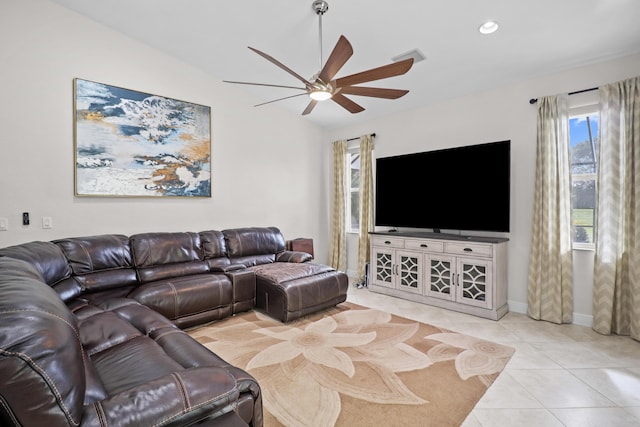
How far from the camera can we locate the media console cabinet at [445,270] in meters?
3.51

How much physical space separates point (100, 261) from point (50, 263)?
53cm

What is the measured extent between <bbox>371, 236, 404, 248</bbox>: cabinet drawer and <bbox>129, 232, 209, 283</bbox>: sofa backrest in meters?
2.41

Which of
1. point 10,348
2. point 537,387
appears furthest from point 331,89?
point 537,387

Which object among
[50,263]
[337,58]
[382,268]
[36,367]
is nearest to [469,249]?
[382,268]

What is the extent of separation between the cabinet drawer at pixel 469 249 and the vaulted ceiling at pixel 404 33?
204 cm

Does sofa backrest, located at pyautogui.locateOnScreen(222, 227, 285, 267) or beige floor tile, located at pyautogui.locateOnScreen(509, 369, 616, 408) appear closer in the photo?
beige floor tile, located at pyautogui.locateOnScreen(509, 369, 616, 408)

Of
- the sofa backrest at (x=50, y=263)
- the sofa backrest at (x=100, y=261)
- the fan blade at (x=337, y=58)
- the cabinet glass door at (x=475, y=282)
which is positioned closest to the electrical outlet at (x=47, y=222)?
the sofa backrest at (x=100, y=261)

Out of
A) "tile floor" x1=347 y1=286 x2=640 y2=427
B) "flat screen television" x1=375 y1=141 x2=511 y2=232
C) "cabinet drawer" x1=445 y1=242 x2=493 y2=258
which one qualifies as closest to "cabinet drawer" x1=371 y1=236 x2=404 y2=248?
"flat screen television" x1=375 y1=141 x2=511 y2=232

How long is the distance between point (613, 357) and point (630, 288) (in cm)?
82

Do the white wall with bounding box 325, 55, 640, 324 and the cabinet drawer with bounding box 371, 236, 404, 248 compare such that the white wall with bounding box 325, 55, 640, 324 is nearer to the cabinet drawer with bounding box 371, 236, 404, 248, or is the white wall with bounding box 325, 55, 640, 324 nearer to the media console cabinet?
the media console cabinet

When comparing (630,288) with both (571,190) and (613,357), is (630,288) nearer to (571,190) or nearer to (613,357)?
(613,357)

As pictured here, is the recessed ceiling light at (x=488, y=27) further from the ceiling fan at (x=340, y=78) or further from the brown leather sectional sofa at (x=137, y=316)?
the brown leather sectional sofa at (x=137, y=316)

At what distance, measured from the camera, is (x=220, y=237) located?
4055mm

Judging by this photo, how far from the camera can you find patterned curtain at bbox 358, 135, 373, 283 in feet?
16.8
